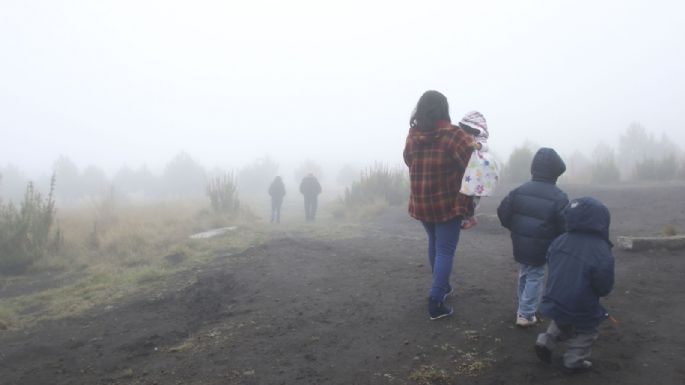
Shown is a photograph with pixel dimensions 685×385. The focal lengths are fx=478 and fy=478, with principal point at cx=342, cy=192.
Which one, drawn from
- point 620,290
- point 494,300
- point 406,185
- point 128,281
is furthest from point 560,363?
point 406,185

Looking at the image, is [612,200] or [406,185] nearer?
[612,200]

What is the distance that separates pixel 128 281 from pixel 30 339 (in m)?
2.20

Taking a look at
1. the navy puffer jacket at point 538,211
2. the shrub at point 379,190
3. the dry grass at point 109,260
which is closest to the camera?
the navy puffer jacket at point 538,211

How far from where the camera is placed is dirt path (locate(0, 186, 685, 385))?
3.32 meters

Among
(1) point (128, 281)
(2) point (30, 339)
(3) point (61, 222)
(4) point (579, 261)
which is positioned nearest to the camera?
(4) point (579, 261)

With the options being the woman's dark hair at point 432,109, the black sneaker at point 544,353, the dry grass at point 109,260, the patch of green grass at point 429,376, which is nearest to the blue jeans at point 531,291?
the black sneaker at point 544,353

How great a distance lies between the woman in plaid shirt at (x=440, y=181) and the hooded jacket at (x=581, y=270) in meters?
0.90

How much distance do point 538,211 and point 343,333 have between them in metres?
1.91

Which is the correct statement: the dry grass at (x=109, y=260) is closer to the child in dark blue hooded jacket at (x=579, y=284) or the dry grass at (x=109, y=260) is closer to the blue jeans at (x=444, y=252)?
the blue jeans at (x=444, y=252)

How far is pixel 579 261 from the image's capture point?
10.4 feet

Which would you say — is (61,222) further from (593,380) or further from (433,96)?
(593,380)

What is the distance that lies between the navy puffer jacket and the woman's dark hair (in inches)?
33.7

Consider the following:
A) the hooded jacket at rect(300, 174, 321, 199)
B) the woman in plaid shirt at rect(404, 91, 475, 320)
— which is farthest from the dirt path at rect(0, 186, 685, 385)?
the hooded jacket at rect(300, 174, 321, 199)

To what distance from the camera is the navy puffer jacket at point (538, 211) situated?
12.1 ft
